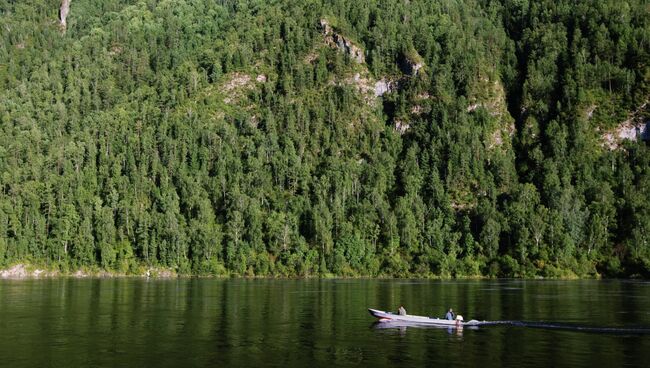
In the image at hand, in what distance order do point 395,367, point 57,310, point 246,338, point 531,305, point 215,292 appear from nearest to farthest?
point 395,367, point 246,338, point 57,310, point 531,305, point 215,292

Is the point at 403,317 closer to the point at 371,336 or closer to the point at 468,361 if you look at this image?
the point at 371,336

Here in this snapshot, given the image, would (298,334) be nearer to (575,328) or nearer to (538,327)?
(538,327)

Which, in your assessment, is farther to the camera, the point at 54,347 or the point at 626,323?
the point at 626,323

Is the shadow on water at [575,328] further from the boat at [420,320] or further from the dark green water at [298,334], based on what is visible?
the boat at [420,320]

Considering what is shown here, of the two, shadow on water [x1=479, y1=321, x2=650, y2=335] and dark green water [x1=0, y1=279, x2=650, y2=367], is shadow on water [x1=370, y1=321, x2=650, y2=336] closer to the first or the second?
shadow on water [x1=479, y1=321, x2=650, y2=335]

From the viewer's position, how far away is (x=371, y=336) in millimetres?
75750

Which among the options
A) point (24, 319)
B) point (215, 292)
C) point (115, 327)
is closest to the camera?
point (115, 327)

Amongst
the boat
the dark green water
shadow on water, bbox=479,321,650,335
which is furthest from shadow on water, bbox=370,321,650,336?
the dark green water

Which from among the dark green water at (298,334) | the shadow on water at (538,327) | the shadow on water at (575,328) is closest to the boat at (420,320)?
the shadow on water at (538,327)

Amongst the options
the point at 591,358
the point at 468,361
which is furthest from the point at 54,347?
the point at 591,358

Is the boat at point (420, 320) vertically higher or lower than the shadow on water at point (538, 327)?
higher

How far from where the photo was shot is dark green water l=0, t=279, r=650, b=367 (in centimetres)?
6069

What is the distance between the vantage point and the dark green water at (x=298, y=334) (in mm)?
60688

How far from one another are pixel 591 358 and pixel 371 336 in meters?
24.5
